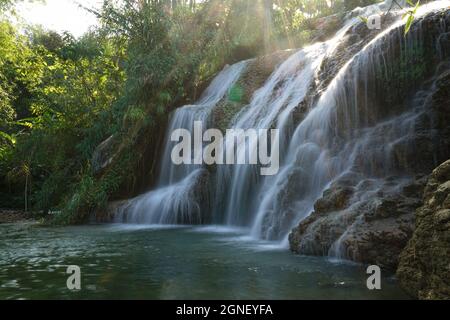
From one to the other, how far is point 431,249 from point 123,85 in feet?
46.3

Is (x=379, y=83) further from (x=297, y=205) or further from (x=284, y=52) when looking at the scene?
(x=284, y=52)

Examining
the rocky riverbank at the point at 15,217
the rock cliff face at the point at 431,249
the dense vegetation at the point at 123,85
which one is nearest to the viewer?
Result: the rock cliff face at the point at 431,249

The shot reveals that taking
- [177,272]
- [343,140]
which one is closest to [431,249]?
[177,272]

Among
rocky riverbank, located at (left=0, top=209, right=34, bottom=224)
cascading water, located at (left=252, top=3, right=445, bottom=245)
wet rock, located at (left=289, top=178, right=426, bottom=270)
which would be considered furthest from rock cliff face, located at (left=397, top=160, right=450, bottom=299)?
rocky riverbank, located at (left=0, top=209, right=34, bottom=224)

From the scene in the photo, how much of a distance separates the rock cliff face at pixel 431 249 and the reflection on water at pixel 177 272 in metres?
0.20

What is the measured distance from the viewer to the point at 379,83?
6.96 metres

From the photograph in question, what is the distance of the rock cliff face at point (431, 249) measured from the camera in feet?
10.7

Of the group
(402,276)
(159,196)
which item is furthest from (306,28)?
(402,276)

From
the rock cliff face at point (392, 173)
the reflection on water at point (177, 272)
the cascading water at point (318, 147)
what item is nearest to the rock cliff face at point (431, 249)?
the rock cliff face at point (392, 173)

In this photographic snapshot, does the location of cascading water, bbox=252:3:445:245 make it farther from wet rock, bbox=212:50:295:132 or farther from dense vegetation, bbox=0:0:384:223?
dense vegetation, bbox=0:0:384:223

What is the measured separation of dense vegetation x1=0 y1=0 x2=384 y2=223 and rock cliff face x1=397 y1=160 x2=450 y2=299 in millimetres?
9481

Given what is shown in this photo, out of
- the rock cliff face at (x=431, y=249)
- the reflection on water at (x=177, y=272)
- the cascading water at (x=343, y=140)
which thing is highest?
the cascading water at (x=343, y=140)

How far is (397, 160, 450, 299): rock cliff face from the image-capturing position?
10.7 feet

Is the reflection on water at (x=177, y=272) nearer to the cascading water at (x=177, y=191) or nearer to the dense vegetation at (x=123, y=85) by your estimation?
the cascading water at (x=177, y=191)
